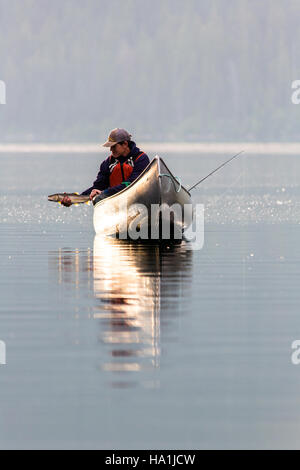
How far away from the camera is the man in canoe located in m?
31.3

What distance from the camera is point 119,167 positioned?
3212 centimetres

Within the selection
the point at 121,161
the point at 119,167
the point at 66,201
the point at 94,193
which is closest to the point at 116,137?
the point at 121,161

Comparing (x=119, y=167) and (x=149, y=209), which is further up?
(x=119, y=167)

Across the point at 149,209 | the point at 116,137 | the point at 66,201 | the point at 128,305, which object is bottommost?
the point at 128,305

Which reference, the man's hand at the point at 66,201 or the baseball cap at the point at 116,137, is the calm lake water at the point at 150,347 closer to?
the baseball cap at the point at 116,137

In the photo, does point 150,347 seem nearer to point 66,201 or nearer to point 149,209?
point 149,209

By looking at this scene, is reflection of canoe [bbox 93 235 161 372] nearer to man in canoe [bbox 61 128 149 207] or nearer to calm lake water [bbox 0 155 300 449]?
calm lake water [bbox 0 155 300 449]

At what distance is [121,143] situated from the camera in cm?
3134

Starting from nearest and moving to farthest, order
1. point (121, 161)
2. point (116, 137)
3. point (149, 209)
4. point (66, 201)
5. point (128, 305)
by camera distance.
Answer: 1. point (128, 305)
2. point (116, 137)
3. point (149, 209)
4. point (121, 161)
5. point (66, 201)

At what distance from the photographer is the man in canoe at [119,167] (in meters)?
31.3

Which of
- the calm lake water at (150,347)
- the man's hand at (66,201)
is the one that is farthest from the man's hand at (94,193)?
the calm lake water at (150,347)

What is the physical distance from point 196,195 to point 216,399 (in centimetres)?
4807

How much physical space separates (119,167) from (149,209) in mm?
1682

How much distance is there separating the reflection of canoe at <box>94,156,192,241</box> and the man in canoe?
41 cm
